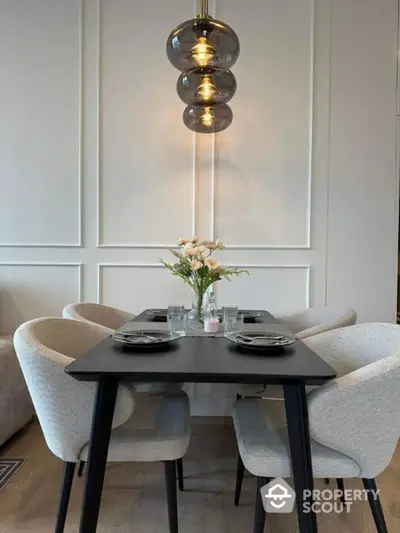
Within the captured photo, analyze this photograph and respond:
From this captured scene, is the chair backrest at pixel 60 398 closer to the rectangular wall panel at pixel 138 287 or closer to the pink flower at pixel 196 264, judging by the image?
the pink flower at pixel 196 264

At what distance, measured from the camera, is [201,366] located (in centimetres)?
134

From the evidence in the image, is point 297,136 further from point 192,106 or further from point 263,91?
point 192,106

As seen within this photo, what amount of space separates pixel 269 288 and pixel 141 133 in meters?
1.49

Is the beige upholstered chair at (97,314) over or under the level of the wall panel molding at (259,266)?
under

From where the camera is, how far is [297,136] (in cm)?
298

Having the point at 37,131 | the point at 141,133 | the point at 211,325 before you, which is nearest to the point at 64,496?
the point at 211,325

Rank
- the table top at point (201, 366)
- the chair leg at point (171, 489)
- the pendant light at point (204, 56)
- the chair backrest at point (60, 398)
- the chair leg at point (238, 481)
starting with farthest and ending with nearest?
the chair leg at point (238, 481), the pendant light at point (204, 56), the chair leg at point (171, 489), the chair backrest at point (60, 398), the table top at point (201, 366)

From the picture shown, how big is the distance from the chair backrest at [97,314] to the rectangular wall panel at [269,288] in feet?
2.60

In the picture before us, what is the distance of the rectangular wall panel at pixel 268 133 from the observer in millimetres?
2953

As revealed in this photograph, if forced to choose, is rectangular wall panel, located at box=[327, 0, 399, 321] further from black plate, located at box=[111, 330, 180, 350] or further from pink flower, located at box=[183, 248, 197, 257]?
black plate, located at box=[111, 330, 180, 350]

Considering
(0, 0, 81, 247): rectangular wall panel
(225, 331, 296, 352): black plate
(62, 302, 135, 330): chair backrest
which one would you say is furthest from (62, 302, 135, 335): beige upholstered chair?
(225, 331, 296, 352): black plate

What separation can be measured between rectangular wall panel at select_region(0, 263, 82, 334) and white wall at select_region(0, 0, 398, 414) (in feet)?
0.03

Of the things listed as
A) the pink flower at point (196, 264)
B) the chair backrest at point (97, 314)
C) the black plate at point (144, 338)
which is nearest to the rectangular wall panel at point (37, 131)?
the chair backrest at point (97, 314)

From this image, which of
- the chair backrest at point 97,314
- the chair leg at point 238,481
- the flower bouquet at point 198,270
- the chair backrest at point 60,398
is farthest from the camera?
the chair backrest at point 97,314
